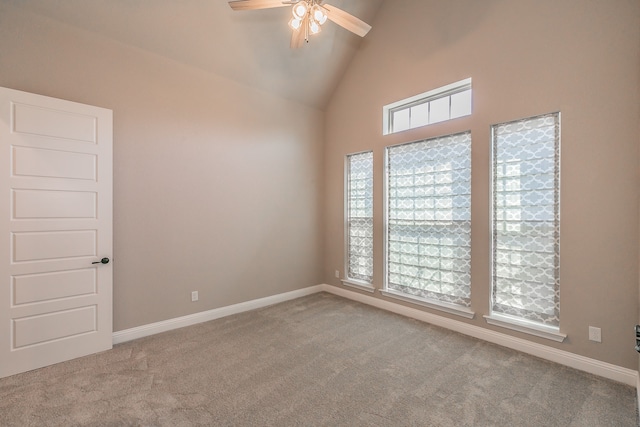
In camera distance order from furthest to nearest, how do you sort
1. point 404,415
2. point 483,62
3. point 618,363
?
→ point 483,62, point 618,363, point 404,415

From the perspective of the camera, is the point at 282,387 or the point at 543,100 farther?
the point at 543,100

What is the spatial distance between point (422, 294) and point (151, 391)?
3003 millimetres

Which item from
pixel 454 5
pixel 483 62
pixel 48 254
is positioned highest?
pixel 454 5

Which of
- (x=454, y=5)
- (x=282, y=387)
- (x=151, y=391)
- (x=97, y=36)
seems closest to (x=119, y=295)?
(x=151, y=391)

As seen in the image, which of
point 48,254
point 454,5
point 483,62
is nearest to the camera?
point 48,254

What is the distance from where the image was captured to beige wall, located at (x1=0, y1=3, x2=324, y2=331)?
9.04 feet

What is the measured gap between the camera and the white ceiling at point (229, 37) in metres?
2.79

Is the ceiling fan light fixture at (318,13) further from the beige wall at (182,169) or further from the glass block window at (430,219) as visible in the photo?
the glass block window at (430,219)

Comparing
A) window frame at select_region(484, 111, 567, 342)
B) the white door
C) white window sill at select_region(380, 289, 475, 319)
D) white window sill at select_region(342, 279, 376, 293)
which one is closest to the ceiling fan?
the white door

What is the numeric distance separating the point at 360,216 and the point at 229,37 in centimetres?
291

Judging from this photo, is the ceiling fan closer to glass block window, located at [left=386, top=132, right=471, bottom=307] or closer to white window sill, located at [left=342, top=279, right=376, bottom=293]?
glass block window, located at [left=386, top=132, right=471, bottom=307]

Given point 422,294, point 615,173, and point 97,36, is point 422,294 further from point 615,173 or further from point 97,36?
point 97,36

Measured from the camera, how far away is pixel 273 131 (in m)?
4.29

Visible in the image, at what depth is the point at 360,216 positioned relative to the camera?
4.50m
